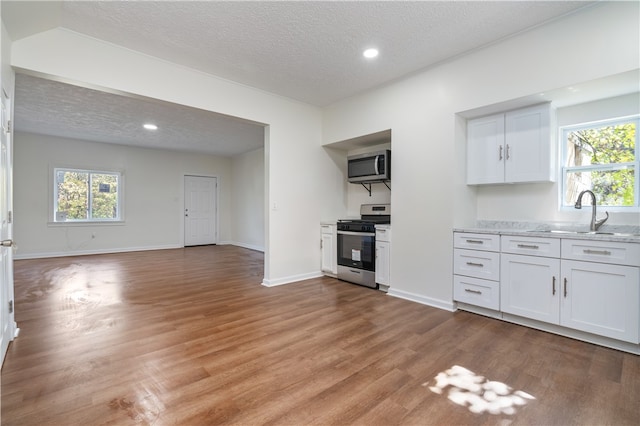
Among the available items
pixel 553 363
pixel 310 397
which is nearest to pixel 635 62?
pixel 553 363

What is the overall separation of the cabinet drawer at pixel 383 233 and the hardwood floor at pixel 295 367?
2.52ft

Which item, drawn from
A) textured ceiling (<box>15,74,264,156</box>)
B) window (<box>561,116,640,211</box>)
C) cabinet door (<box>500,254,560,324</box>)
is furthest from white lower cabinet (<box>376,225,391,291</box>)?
textured ceiling (<box>15,74,264,156</box>)

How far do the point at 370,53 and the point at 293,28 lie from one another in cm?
86

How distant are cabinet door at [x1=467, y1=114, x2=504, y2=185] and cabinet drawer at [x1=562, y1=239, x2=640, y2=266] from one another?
911 mm

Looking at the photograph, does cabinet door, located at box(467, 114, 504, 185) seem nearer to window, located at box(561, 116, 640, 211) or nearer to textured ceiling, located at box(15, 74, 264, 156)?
window, located at box(561, 116, 640, 211)

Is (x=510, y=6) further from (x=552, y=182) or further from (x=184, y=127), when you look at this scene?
(x=184, y=127)

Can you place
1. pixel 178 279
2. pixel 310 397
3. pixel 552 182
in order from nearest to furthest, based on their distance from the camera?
pixel 310 397, pixel 552 182, pixel 178 279

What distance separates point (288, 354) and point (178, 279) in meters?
Answer: 3.02

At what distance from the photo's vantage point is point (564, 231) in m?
2.88

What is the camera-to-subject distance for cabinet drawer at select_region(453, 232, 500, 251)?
291 cm

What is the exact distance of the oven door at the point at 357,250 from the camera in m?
3.97

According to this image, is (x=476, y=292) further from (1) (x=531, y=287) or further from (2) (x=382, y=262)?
(2) (x=382, y=262)

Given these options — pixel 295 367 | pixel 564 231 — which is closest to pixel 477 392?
pixel 295 367

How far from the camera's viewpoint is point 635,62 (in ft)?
7.03
